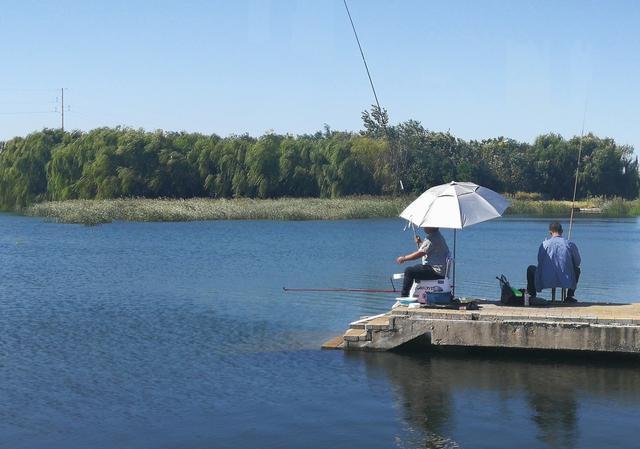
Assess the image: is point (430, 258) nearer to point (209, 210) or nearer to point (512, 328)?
point (512, 328)

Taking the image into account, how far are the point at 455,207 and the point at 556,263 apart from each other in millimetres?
1970

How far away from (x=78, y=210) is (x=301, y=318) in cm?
5195

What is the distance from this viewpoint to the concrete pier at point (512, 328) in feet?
Result: 47.5

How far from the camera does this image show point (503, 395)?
1330cm

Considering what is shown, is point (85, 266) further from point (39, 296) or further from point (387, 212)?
point (387, 212)

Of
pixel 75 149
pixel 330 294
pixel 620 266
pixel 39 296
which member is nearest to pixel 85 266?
pixel 39 296

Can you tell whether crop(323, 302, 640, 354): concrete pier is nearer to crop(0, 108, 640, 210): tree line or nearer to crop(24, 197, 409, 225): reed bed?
crop(24, 197, 409, 225): reed bed

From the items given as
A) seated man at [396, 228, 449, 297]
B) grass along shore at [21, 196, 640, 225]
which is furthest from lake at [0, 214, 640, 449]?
grass along shore at [21, 196, 640, 225]

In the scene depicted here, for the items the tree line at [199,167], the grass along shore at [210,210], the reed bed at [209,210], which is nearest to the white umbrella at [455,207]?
the grass along shore at [210,210]

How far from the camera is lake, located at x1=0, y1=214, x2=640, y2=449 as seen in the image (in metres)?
11.6

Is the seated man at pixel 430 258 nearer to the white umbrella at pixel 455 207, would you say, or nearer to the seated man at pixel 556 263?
the white umbrella at pixel 455 207

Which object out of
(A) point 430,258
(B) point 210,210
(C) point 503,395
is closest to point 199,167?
(B) point 210,210

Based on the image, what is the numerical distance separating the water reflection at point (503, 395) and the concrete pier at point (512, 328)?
344 mm

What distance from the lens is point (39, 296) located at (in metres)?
24.9
